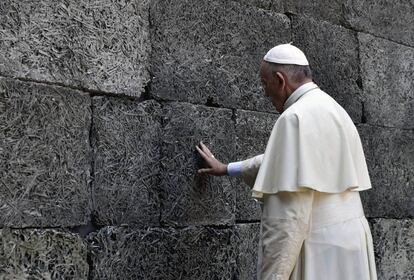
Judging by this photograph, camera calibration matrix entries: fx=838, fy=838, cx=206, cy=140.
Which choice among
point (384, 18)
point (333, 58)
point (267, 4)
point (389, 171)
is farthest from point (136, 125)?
point (384, 18)

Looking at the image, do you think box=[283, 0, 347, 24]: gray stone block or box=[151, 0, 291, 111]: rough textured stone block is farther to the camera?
box=[283, 0, 347, 24]: gray stone block

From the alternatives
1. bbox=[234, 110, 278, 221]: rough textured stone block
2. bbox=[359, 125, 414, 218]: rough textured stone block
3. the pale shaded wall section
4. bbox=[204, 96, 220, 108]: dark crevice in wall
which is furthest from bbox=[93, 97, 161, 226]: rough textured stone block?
bbox=[359, 125, 414, 218]: rough textured stone block

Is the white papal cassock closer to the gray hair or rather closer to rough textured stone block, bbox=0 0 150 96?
the gray hair

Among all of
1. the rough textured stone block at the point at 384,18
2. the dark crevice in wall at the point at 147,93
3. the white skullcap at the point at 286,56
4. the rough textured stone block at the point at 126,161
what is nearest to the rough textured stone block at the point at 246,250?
the rough textured stone block at the point at 126,161

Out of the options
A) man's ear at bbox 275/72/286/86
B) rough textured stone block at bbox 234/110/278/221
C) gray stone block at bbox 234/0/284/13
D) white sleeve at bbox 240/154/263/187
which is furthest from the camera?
gray stone block at bbox 234/0/284/13

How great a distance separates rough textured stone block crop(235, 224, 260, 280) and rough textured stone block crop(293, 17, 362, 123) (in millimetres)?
1191

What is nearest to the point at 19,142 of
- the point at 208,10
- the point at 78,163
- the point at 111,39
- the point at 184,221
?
the point at 78,163

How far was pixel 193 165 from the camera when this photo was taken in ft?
15.0

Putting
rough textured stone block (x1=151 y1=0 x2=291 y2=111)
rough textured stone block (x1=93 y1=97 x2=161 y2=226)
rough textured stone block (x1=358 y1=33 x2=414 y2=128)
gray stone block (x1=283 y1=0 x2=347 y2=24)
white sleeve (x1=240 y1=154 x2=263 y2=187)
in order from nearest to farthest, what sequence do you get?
rough textured stone block (x1=93 y1=97 x2=161 y2=226) < white sleeve (x1=240 y1=154 x2=263 y2=187) < rough textured stone block (x1=151 y1=0 x2=291 y2=111) < gray stone block (x1=283 y1=0 x2=347 y2=24) < rough textured stone block (x1=358 y1=33 x2=414 y2=128)

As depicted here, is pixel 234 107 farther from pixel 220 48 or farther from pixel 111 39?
pixel 111 39

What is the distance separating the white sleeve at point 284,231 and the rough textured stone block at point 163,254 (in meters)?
0.77

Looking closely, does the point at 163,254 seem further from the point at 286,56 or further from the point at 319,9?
the point at 319,9

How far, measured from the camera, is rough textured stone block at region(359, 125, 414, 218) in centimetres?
588

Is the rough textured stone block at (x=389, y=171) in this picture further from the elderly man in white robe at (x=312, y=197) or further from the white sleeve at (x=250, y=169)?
the elderly man in white robe at (x=312, y=197)
